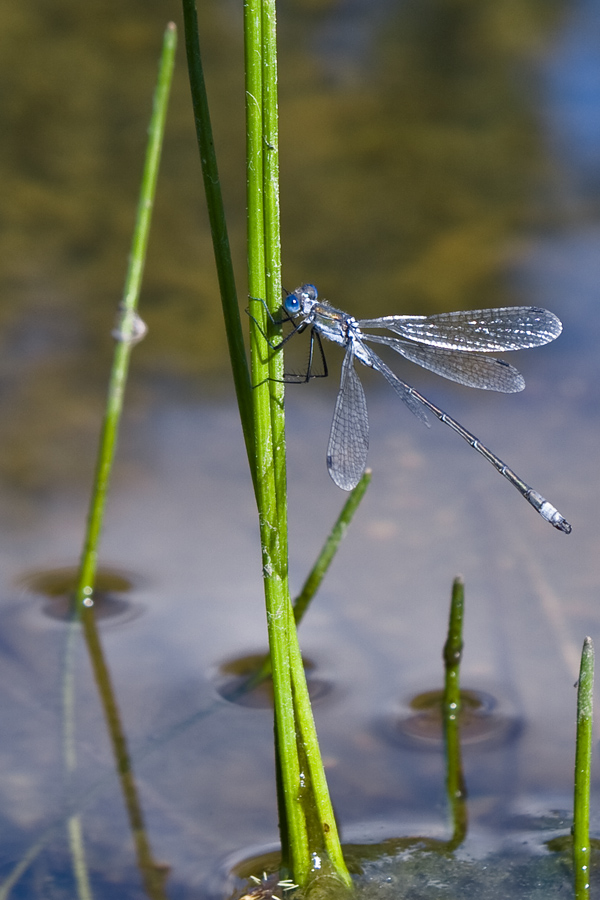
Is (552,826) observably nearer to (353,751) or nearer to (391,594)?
(353,751)

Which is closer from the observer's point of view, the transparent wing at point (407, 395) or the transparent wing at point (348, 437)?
the transparent wing at point (348, 437)

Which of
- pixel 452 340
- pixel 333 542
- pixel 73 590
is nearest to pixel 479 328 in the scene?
pixel 452 340

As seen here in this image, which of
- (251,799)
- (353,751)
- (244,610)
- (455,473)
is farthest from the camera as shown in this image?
(455,473)

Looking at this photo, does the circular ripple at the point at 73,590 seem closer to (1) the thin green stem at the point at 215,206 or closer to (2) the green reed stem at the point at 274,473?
(2) the green reed stem at the point at 274,473

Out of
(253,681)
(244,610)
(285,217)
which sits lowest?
(253,681)

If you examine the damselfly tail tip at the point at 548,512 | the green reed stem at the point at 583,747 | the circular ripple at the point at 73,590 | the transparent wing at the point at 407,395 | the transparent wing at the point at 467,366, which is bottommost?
the green reed stem at the point at 583,747

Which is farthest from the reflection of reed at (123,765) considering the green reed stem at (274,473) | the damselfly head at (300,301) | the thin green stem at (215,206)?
the damselfly head at (300,301)

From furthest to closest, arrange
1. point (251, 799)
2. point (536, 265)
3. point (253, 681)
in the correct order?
point (536, 265), point (253, 681), point (251, 799)

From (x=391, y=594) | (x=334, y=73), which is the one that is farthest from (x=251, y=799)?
(x=334, y=73)
